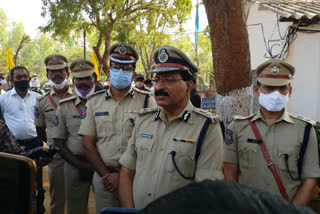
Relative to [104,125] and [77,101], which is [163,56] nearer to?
[104,125]

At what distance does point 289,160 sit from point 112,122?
58.0 inches

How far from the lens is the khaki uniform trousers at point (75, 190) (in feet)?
11.3

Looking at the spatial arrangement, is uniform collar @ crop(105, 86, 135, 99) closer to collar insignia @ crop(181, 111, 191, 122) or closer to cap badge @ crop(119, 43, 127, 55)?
cap badge @ crop(119, 43, 127, 55)

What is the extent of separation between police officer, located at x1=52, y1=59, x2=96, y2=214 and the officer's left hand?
71cm

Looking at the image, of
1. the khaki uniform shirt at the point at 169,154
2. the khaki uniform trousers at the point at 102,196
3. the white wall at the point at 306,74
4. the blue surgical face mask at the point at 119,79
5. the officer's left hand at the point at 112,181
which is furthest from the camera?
the white wall at the point at 306,74

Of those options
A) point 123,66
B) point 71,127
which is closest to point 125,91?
point 123,66

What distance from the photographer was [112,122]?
2.85 metres

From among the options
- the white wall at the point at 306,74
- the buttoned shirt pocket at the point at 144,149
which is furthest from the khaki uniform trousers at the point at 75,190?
the white wall at the point at 306,74

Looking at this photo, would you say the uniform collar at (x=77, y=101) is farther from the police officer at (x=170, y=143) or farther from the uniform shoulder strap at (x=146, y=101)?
the police officer at (x=170, y=143)

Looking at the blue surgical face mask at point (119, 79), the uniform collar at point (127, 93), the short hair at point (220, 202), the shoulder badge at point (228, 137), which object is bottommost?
the shoulder badge at point (228, 137)

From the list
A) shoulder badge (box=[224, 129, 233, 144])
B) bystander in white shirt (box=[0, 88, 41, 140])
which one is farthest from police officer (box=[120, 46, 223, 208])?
bystander in white shirt (box=[0, 88, 41, 140])

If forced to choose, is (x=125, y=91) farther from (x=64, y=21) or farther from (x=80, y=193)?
(x=64, y=21)

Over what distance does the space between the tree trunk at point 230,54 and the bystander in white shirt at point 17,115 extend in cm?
252

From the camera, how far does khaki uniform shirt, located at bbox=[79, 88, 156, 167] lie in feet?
9.15
